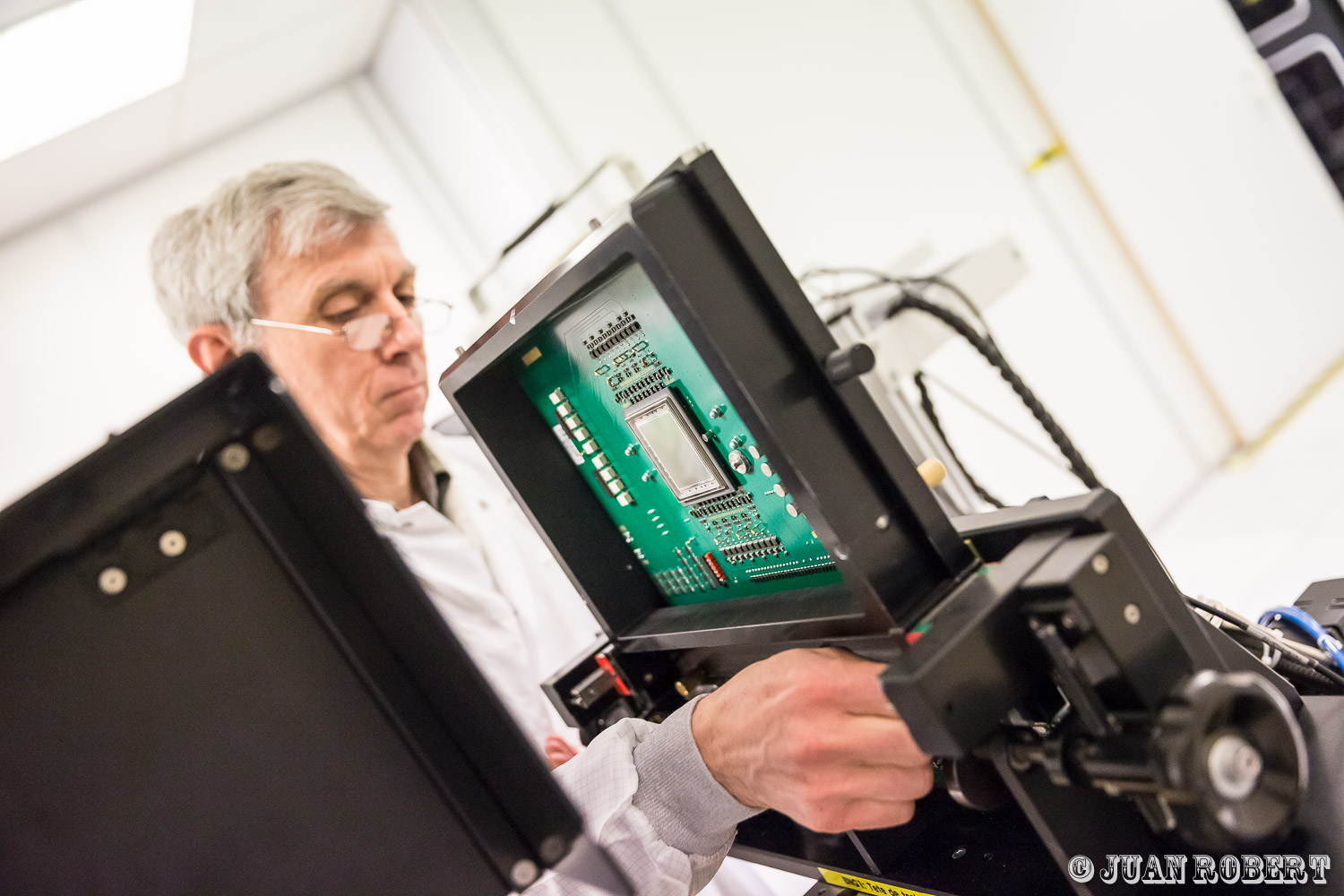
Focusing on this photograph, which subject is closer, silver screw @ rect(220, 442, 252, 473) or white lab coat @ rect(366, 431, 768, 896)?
silver screw @ rect(220, 442, 252, 473)

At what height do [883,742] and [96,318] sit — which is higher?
[96,318]

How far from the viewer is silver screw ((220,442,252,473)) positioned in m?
0.45

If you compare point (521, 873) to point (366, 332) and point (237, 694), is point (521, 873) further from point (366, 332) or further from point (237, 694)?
point (366, 332)

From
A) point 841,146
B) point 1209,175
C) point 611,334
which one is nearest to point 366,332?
point 611,334

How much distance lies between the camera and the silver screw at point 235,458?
0.45m

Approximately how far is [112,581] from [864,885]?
672 mm

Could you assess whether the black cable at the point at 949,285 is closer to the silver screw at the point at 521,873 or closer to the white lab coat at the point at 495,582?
the white lab coat at the point at 495,582

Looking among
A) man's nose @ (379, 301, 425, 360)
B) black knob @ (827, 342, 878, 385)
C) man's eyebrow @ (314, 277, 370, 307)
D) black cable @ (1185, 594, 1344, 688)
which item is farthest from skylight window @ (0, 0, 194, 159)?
black cable @ (1185, 594, 1344, 688)

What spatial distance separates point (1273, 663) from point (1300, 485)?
206 cm

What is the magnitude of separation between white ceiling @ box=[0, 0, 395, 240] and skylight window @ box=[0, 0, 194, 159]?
0.04m

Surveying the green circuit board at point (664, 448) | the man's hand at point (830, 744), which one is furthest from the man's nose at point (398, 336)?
the man's hand at point (830, 744)

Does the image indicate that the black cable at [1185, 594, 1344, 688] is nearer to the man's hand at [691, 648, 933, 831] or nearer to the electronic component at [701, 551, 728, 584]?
the man's hand at [691, 648, 933, 831]

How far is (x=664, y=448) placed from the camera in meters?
0.77

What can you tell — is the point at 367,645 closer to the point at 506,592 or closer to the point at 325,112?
the point at 506,592
